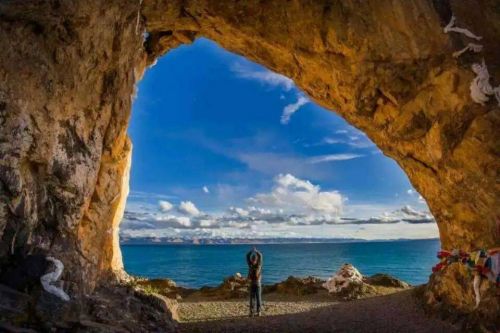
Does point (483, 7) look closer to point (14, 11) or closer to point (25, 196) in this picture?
point (14, 11)

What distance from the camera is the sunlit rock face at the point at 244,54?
10.7m

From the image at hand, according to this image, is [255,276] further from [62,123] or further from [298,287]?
[62,123]

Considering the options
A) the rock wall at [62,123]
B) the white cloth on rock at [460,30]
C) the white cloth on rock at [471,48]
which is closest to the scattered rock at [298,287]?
the rock wall at [62,123]

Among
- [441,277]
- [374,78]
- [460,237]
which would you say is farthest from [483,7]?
[441,277]

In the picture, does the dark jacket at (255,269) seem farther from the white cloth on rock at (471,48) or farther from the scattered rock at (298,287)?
the white cloth on rock at (471,48)

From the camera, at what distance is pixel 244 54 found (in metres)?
19.8

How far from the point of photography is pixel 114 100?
1411 cm

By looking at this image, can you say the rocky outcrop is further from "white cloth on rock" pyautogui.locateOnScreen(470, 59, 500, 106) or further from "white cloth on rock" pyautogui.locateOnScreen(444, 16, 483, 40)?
"white cloth on rock" pyautogui.locateOnScreen(444, 16, 483, 40)

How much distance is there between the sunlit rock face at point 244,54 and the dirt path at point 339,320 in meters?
3.29

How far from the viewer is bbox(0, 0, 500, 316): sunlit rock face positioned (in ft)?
35.2

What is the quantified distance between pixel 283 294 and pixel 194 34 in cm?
1465

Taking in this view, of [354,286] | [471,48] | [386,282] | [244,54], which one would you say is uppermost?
[244,54]

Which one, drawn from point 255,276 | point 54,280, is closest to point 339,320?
point 255,276

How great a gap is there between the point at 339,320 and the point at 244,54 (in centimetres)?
1271
